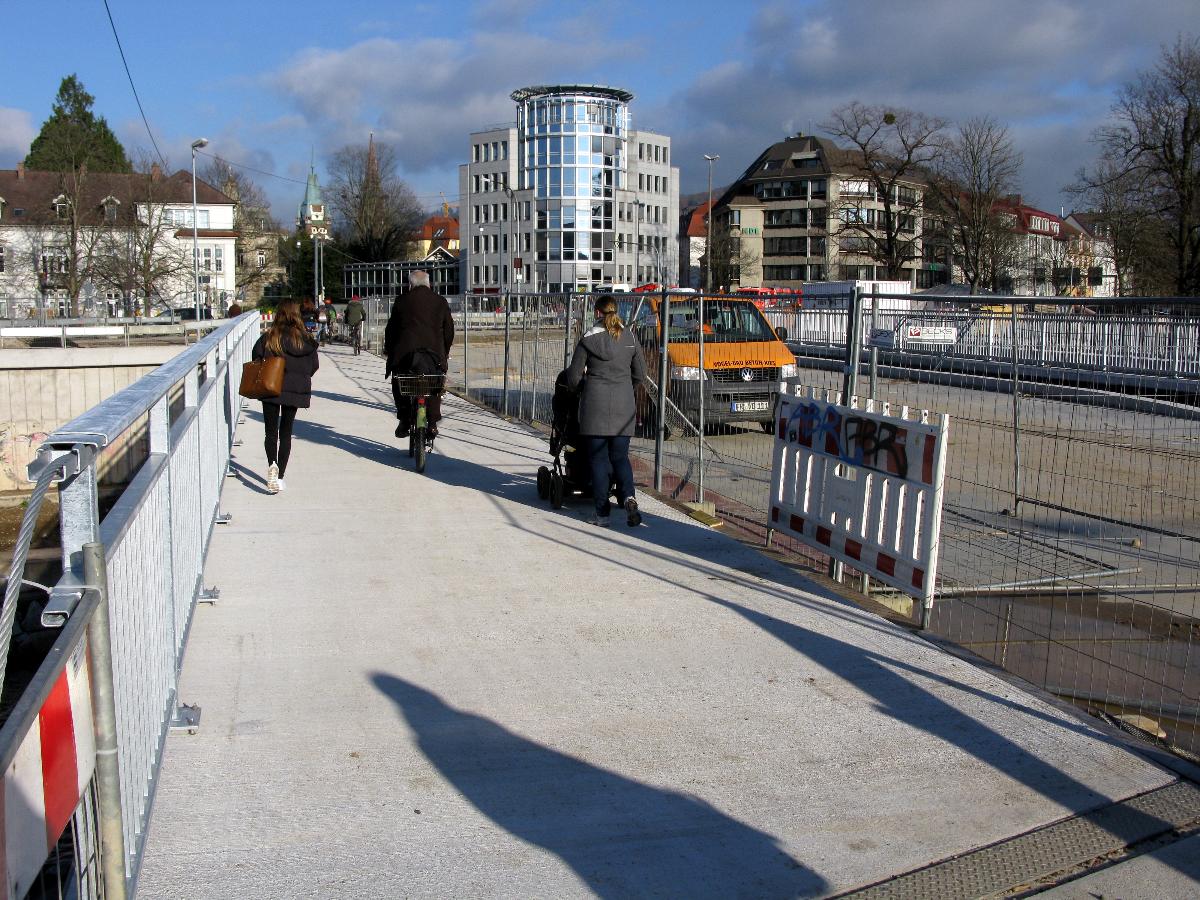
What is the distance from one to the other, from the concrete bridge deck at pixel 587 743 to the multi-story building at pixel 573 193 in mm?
93773

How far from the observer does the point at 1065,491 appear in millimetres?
8336

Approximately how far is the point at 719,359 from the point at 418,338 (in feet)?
14.9

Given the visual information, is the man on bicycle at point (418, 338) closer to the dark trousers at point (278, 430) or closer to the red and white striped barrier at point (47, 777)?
the dark trousers at point (278, 430)

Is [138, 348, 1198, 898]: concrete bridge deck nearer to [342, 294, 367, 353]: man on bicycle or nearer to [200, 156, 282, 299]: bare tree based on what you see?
[342, 294, 367, 353]: man on bicycle

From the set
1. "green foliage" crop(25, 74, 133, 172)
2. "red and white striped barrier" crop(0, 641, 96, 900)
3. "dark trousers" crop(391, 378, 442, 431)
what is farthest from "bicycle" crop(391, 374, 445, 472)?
"green foliage" crop(25, 74, 133, 172)

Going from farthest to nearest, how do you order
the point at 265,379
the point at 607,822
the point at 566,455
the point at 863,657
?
1. the point at 265,379
2. the point at 566,455
3. the point at 863,657
4. the point at 607,822

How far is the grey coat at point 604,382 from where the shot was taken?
8805 millimetres

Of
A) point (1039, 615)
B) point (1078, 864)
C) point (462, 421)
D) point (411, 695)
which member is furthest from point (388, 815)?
point (462, 421)

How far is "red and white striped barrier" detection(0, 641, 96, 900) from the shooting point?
2.11 metres

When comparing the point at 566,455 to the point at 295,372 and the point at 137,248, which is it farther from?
the point at 137,248

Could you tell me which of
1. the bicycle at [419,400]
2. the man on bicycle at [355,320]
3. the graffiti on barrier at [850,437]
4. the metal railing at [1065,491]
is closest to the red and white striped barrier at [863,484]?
the graffiti on barrier at [850,437]

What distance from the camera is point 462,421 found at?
53.2 ft

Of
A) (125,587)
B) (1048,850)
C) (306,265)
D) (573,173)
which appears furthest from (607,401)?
(306,265)

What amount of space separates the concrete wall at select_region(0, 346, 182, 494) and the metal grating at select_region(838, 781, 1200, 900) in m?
31.9
